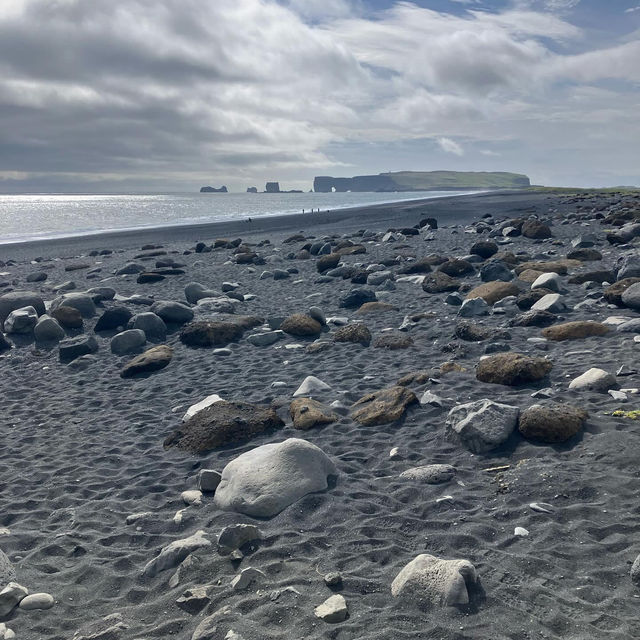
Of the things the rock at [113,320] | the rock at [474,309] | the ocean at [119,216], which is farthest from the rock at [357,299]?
the ocean at [119,216]

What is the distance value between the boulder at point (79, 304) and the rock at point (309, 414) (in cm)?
754

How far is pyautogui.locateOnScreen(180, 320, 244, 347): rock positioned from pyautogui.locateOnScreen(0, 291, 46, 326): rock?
4551 mm

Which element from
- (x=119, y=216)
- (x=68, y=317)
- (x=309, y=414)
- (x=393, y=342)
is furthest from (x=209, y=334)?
(x=119, y=216)

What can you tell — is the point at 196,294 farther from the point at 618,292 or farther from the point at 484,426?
the point at 484,426

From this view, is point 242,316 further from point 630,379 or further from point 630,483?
point 630,483

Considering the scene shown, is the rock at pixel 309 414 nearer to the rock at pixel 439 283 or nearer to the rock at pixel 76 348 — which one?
the rock at pixel 76 348

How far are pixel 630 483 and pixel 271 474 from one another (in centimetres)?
284

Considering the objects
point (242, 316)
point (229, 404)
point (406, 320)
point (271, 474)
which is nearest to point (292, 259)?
point (242, 316)

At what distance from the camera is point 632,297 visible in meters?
9.19

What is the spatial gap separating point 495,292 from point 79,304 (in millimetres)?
8667

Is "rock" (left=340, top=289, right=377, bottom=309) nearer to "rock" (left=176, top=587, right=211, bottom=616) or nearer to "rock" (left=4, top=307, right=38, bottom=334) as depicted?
"rock" (left=4, top=307, right=38, bottom=334)

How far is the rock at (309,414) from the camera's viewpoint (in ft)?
20.8

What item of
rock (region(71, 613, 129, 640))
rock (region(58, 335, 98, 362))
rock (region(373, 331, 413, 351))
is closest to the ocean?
rock (region(58, 335, 98, 362))

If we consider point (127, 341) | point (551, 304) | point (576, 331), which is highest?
point (551, 304)
